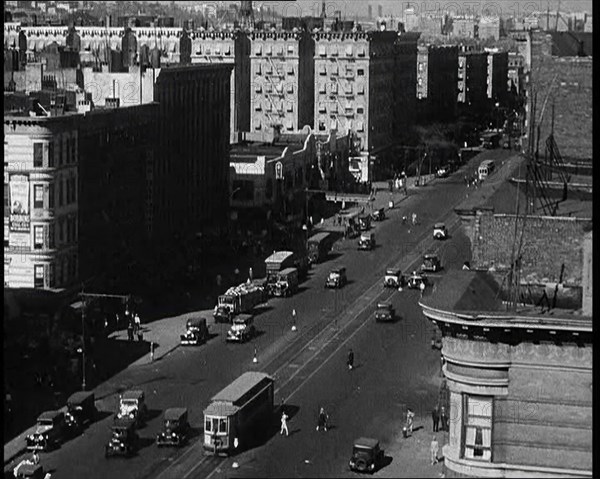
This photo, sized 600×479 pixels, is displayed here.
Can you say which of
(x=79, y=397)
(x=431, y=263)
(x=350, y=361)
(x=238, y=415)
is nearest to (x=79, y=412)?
(x=79, y=397)

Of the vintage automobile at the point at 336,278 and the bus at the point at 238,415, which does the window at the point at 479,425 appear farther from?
the vintage automobile at the point at 336,278

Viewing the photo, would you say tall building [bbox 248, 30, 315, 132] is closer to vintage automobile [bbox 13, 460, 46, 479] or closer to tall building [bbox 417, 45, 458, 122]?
tall building [bbox 417, 45, 458, 122]

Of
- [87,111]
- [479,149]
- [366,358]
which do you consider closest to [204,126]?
[87,111]

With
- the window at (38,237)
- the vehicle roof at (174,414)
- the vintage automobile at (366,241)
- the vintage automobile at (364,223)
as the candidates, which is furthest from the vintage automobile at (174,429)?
the vintage automobile at (364,223)

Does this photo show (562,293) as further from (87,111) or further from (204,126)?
(204,126)

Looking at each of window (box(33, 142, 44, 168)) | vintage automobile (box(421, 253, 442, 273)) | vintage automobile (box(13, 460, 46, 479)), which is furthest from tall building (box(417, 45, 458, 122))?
vintage automobile (box(13, 460, 46, 479))

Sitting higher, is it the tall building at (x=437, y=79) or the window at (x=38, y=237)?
the tall building at (x=437, y=79)

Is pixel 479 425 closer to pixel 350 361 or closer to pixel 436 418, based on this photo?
pixel 436 418
